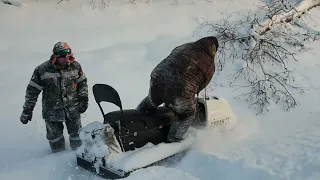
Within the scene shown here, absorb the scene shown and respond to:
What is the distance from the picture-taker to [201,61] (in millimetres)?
4738

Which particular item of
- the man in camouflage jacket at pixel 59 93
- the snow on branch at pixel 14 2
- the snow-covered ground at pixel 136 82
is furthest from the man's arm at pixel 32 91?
the snow on branch at pixel 14 2

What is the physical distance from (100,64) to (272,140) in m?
3.82

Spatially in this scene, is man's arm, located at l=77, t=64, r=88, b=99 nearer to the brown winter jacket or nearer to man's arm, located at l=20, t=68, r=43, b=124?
man's arm, located at l=20, t=68, r=43, b=124

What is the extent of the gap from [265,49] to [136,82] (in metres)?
2.66

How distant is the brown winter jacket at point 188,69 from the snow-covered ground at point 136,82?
801mm

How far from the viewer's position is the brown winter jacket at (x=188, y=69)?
4645 millimetres

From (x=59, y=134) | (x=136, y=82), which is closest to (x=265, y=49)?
(x=136, y=82)

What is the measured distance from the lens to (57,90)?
4.98 meters

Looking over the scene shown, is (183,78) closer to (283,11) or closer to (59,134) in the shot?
(59,134)

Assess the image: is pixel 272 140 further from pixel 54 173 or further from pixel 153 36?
pixel 153 36

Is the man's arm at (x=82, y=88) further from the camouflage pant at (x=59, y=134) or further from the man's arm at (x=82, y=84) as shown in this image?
the camouflage pant at (x=59, y=134)

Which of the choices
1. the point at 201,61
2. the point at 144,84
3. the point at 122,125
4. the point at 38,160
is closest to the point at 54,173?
the point at 38,160

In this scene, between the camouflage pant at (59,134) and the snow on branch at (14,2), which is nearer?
the camouflage pant at (59,134)

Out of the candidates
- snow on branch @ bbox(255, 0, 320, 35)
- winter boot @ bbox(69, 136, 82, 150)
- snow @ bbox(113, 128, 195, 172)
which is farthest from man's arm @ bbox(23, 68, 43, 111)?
snow on branch @ bbox(255, 0, 320, 35)
